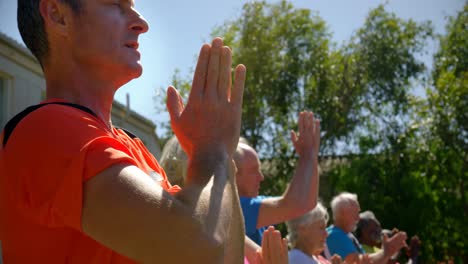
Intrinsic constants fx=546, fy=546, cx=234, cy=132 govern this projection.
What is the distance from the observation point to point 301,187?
317 cm

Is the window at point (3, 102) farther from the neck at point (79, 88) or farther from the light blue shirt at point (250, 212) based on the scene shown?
the neck at point (79, 88)

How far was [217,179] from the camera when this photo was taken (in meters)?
1.21

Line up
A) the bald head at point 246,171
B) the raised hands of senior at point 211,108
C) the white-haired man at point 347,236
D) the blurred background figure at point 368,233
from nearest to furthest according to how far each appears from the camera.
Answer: the raised hands of senior at point 211,108, the bald head at point 246,171, the white-haired man at point 347,236, the blurred background figure at point 368,233

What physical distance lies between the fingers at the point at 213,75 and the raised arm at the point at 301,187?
184cm

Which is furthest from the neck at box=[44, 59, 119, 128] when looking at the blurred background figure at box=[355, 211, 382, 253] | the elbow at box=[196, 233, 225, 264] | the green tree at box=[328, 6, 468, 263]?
the green tree at box=[328, 6, 468, 263]

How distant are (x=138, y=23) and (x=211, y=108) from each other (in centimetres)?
35

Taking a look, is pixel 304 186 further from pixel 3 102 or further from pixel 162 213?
pixel 3 102

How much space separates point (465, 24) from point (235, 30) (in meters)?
6.89

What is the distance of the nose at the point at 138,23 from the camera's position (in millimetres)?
1483

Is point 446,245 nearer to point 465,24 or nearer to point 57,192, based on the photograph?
point 465,24

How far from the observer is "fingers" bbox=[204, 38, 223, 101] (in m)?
1.35

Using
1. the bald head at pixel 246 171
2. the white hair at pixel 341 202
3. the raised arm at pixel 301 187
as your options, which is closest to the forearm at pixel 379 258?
the white hair at pixel 341 202

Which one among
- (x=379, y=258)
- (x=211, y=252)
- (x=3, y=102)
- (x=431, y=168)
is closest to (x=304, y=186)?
(x=211, y=252)

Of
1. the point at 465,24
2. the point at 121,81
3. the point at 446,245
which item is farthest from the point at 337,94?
the point at 121,81
